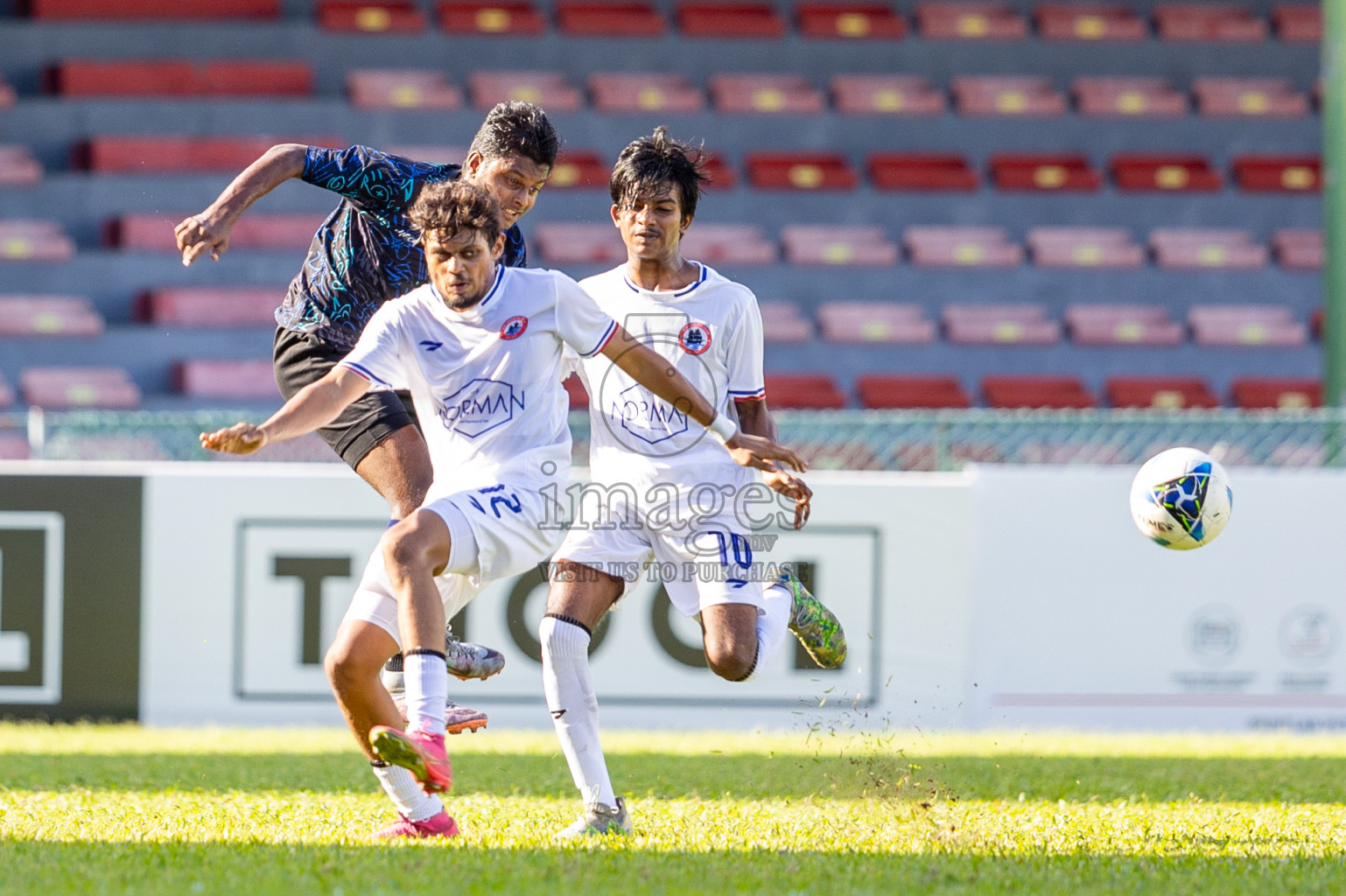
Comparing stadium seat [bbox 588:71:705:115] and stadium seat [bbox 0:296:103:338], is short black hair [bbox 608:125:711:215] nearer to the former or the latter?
stadium seat [bbox 0:296:103:338]

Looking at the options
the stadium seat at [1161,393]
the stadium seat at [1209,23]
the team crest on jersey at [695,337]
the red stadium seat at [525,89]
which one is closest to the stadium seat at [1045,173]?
the stadium seat at [1209,23]

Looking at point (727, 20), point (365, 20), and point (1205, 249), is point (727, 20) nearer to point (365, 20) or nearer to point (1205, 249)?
point (365, 20)

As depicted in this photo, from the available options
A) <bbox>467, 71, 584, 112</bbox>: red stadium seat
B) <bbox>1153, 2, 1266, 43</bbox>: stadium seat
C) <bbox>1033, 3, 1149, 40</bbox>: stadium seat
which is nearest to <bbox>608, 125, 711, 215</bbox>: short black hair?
<bbox>467, 71, 584, 112</bbox>: red stadium seat

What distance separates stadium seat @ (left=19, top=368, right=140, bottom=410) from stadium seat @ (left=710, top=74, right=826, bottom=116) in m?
7.30

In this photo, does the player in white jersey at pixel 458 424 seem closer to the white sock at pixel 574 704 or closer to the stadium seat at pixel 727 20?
the white sock at pixel 574 704

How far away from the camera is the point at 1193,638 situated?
7871mm

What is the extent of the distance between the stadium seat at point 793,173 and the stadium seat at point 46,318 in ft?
24.2

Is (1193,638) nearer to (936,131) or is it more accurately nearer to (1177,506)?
(1177,506)

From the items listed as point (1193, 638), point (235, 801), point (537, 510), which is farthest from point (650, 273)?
point (1193, 638)

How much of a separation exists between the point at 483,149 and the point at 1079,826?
287 centimetres

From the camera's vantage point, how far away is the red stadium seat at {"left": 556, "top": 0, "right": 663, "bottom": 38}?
17500mm

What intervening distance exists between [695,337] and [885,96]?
1336cm

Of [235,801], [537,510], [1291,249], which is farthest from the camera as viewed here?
[1291,249]

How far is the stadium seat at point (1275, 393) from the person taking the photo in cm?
1521
